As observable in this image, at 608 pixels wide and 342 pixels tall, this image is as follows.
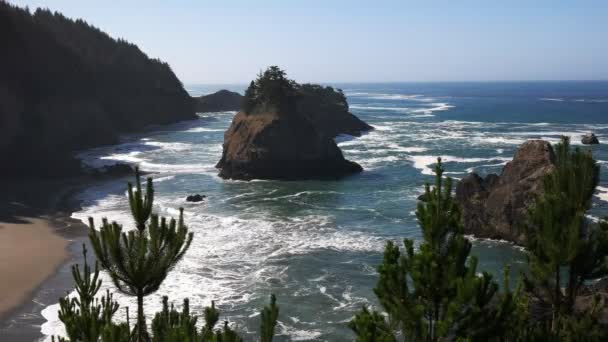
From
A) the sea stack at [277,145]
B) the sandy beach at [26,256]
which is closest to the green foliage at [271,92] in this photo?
the sea stack at [277,145]

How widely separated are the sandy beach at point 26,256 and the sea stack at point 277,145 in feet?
81.8

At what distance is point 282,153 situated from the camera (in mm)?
66938

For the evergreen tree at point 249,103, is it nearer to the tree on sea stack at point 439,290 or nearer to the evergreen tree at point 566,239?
the evergreen tree at point 566,239

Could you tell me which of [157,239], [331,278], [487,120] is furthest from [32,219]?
[487,120]

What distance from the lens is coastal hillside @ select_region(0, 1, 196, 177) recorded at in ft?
229

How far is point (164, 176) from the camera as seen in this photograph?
226 ft

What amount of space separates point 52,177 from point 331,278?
1711 inches

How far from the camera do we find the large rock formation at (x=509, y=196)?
39.9m

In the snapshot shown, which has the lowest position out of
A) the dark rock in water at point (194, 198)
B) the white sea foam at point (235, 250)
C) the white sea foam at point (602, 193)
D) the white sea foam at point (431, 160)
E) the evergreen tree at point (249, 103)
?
the white sea foam at point (235, 250)

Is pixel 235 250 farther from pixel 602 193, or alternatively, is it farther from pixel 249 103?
pixel 249 103

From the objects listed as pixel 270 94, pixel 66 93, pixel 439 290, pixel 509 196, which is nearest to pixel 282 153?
pixel 270 94

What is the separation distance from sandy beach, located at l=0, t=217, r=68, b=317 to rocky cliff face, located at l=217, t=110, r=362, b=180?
2467 cm

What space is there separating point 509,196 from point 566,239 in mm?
24569

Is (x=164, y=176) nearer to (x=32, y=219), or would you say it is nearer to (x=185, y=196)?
(x=185, y=196)
